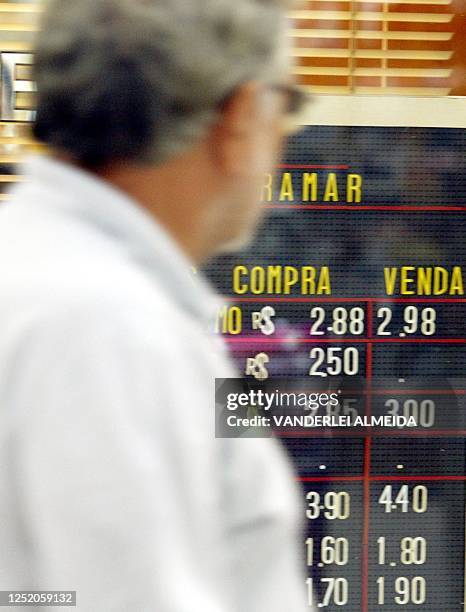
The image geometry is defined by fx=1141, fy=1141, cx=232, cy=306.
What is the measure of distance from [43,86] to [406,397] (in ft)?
8.04

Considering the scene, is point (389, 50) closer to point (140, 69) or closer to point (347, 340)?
point (347, 340)

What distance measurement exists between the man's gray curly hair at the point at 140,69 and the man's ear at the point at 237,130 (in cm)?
2

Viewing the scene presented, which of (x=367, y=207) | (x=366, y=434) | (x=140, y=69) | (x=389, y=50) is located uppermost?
(x=389, y=50)

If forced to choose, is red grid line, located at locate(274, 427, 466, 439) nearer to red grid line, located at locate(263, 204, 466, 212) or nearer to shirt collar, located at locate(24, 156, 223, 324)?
red grid line, located at locate(263, 204, 466, 212)

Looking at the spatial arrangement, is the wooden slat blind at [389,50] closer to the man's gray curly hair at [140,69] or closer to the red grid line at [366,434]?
the red grid line at [366,434]

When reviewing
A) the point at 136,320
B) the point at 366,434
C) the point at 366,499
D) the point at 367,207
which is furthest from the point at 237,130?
the point at 366,499

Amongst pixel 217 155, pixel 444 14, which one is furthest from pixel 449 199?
pixel 217 155

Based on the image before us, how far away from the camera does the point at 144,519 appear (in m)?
0.88

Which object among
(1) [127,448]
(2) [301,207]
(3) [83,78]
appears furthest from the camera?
(2) [301,207]

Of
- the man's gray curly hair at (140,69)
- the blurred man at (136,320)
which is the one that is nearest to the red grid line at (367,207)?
the blurred man at (136,320)

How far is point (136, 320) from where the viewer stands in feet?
2.93

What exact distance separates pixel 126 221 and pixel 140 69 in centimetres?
13

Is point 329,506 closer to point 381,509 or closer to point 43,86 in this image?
point 381,509

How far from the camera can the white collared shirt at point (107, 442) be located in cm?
87
